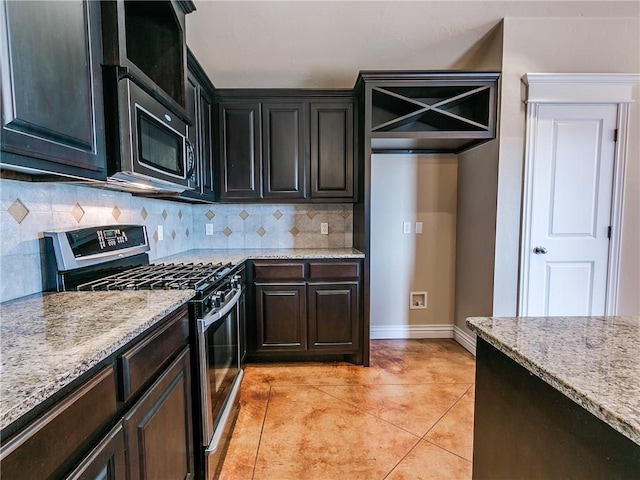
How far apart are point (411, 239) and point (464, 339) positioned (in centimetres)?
104

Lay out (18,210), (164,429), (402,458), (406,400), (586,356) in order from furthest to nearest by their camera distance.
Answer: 1. (406,400)
2. (402,458)
3. (18,210)
4. (164,429)
5. (586,356)

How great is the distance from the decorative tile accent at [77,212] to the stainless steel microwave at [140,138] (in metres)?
0.29

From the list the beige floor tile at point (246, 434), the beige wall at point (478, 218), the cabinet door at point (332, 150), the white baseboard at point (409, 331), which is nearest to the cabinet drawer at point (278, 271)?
the cabinet door at point (332, 150)

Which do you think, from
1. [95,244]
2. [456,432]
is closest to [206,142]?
[95,244]

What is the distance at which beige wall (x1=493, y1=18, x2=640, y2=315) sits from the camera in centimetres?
229

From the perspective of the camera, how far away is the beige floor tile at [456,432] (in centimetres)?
166

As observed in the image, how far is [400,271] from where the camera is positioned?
121 inches

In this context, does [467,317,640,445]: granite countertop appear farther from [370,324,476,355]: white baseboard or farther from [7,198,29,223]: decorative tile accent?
[370,324,476,355]: white baseboard

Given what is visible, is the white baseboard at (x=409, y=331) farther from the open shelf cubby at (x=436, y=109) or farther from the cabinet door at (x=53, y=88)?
the cabinet door at (x=53, y=88)

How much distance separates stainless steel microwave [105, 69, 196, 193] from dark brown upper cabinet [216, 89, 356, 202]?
1.03 meters

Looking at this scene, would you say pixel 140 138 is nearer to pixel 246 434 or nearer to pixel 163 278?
pixel 163 278

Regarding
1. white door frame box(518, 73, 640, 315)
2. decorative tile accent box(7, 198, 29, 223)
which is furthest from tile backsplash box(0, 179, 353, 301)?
white door frame box(518, 73, 640, 315)

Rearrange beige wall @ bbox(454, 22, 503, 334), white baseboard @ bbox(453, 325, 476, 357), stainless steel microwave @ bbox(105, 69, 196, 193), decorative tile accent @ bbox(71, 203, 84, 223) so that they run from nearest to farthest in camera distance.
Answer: stainless steel microwave @ bbox(105, 69, 196, 193) → decorative tile accent @ bbox(71, 203, 84, 223) → beige wall @ bbox(454, 22, 503, 334) → white baseboard @ bbox(453, 325, 476, 357)

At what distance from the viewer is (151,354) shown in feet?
3.21
